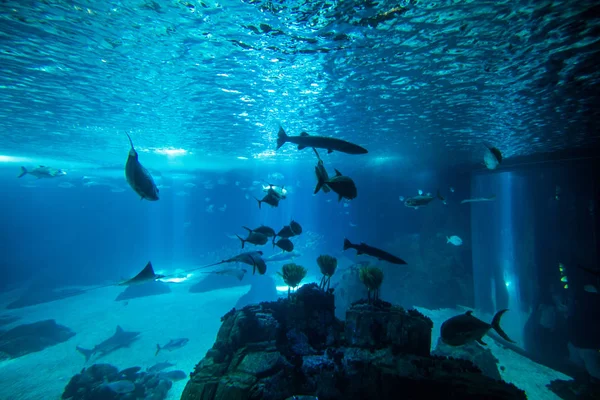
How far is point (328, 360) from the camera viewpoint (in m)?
5.28

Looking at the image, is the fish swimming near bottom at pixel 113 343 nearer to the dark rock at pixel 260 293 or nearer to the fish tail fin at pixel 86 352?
the fish tail fin at pixel 86 352

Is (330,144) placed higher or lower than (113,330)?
higher

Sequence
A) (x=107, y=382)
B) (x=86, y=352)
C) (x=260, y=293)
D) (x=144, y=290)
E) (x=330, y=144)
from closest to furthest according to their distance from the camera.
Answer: (x=330, y=144) → (x=107, y=382) → (x=86, y=352) → (x=260, y=293) → (x=144, y=290)

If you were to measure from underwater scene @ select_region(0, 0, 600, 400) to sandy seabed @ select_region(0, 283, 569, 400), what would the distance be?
0.14 meters

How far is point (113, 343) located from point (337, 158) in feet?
81.3

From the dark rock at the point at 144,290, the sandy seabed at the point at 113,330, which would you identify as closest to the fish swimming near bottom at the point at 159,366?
the sandy seabed at the point at 113,330

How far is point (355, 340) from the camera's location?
5629 millimetres

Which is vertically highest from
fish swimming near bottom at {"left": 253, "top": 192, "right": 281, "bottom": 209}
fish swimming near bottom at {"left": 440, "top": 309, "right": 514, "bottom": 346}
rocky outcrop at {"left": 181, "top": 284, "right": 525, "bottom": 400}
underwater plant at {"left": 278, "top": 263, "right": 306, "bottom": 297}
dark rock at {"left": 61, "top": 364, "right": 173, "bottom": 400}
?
fish swimming near bottom at {"left": 253, "top": 192, "right": 281, "bottom": 209}

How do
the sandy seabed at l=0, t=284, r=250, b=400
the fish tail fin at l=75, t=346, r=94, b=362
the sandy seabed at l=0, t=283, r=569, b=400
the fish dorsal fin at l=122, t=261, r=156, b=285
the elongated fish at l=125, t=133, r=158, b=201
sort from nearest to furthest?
the elongated fish at l=125, t=133, r=158, b=201 → the fish dorsal fin at l=122, t=261, r=156, b=285 → the sandy seabed at l=0, t=283, r=569, b=400 → the sandy seabed at l=0, t=284, r=250, b=400 → the fish tail fin at l=75, t=346, r=94, b=362

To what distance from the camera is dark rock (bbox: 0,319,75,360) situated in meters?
14.6

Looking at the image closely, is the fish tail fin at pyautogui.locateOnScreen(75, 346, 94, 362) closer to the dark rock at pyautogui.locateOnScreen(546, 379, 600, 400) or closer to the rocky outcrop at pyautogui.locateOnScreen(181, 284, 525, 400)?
the rocky outcrop at pyautogui.locateOnScreen(181, 284, 525, 400)

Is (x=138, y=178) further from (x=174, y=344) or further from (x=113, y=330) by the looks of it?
(x=113, y=330)

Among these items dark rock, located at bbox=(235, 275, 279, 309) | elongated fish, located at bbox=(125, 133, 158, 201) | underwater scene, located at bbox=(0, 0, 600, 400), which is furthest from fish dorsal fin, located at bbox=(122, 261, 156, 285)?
dark rock, located at bbox=(235, 275, 279, 309)

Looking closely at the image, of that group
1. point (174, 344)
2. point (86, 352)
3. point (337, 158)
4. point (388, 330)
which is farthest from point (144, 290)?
point (388, 330)
